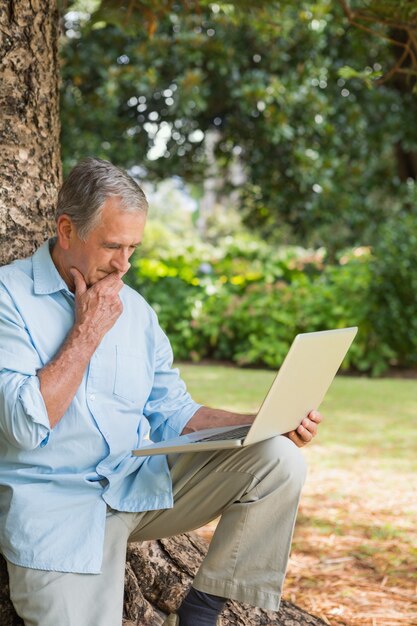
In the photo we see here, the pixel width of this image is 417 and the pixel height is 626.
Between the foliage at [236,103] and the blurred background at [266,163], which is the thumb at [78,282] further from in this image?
the foliage at [236,103]

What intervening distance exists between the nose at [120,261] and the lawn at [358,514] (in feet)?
5.14

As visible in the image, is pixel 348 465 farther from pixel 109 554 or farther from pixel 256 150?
pixel 256 150

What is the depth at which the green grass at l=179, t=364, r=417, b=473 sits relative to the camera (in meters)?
5.73

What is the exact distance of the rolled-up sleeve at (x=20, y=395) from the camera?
199 cm

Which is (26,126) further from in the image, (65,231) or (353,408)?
(353,408)

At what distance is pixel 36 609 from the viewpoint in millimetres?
2061

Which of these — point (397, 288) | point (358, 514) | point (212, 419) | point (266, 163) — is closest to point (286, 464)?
point (212, 419)

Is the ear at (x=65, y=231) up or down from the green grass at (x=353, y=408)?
up

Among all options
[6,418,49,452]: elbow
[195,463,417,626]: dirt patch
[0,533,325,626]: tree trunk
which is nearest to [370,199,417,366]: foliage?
[195,463,417,626]: dirt patch

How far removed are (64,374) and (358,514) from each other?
281cm

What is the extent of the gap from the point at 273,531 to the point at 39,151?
1394 mm

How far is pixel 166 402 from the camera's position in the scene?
2555 mm

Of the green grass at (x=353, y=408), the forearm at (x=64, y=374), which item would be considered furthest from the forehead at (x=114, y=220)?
the green grass at (x=353, y=408)

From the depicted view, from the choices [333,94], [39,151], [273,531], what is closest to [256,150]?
[333,94]
